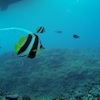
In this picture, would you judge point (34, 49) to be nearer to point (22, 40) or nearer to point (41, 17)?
point (22, 40)

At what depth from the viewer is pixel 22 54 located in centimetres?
256

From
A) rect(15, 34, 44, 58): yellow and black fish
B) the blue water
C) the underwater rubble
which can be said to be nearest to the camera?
rect(15, 34, 44, 58): yellow and black fish

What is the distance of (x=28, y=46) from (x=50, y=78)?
11.2m

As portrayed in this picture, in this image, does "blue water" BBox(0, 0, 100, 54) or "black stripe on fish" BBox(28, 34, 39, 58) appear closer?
"black stripe on fish" BBox(28, 34, 39, 58)

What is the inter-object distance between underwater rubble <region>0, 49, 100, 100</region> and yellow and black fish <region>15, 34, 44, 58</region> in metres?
5.38

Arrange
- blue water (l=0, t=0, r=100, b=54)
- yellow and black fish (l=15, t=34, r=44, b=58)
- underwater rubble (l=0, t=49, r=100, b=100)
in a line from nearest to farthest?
yellow and black fish (l=15, t=34, r=44, b=58), underwater rubble (l=0, t=49, r=100, b=100), blue water (l=0, t=0, r=100, b=54)

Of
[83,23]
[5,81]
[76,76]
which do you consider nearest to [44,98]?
[76,76]

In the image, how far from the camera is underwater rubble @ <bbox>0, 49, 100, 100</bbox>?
10.3 m

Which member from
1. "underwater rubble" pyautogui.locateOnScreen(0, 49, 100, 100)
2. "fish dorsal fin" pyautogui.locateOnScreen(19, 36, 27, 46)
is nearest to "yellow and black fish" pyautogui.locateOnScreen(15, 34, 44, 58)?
"fish dorsal fin" pyautogui.locateOnScreen(19, 36, 27, 46)

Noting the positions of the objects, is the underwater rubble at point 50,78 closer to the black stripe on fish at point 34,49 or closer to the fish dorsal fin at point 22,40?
the black stripe on fish at point 34,49

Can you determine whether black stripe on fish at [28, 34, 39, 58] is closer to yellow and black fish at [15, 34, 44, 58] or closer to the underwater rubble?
yellow and black fish at [15, 34, 44, 58]

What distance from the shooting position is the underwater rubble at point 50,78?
33.8 ft

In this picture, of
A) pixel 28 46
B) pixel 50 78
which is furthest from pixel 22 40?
pixel 50 78

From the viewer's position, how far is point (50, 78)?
44.7 feet
